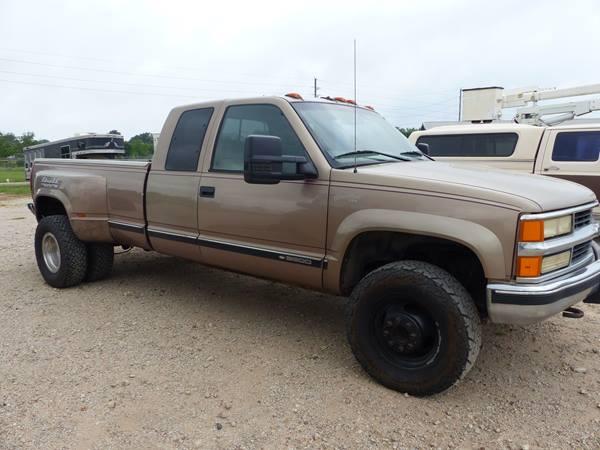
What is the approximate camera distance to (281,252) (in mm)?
3562

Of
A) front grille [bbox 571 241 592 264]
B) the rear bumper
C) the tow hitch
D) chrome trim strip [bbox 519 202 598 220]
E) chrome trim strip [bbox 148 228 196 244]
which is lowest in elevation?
the tow hitch

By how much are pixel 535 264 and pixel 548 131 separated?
6.24 metres

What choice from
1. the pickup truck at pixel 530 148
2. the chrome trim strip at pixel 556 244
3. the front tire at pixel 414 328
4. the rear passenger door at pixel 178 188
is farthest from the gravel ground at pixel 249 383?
the pickup truck at pixel 530 148

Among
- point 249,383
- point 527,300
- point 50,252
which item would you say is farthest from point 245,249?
point 50,252

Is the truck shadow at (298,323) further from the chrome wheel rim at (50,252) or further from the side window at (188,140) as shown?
the side window at (188,140)

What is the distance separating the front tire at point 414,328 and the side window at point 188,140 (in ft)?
6.26

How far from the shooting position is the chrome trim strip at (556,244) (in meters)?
2.62

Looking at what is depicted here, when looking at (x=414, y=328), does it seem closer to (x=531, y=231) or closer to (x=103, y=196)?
(x=531, y=231)

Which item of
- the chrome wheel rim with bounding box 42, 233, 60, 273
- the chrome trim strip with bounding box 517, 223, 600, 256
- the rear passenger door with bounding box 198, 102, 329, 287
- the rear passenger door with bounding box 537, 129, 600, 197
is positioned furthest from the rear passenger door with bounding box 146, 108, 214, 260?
the rear passenger door with bounding box 537, 129, 600, 197

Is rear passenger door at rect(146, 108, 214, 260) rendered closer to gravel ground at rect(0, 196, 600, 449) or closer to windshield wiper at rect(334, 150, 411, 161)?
gravel ground at rect(0, 196, 600, 449)

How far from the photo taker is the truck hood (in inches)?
107

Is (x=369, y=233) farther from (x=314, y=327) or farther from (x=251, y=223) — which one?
(x=314, y=327)

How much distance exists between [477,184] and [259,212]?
154cm

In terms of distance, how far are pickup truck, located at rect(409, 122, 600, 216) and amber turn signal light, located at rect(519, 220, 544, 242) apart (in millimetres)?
5111
